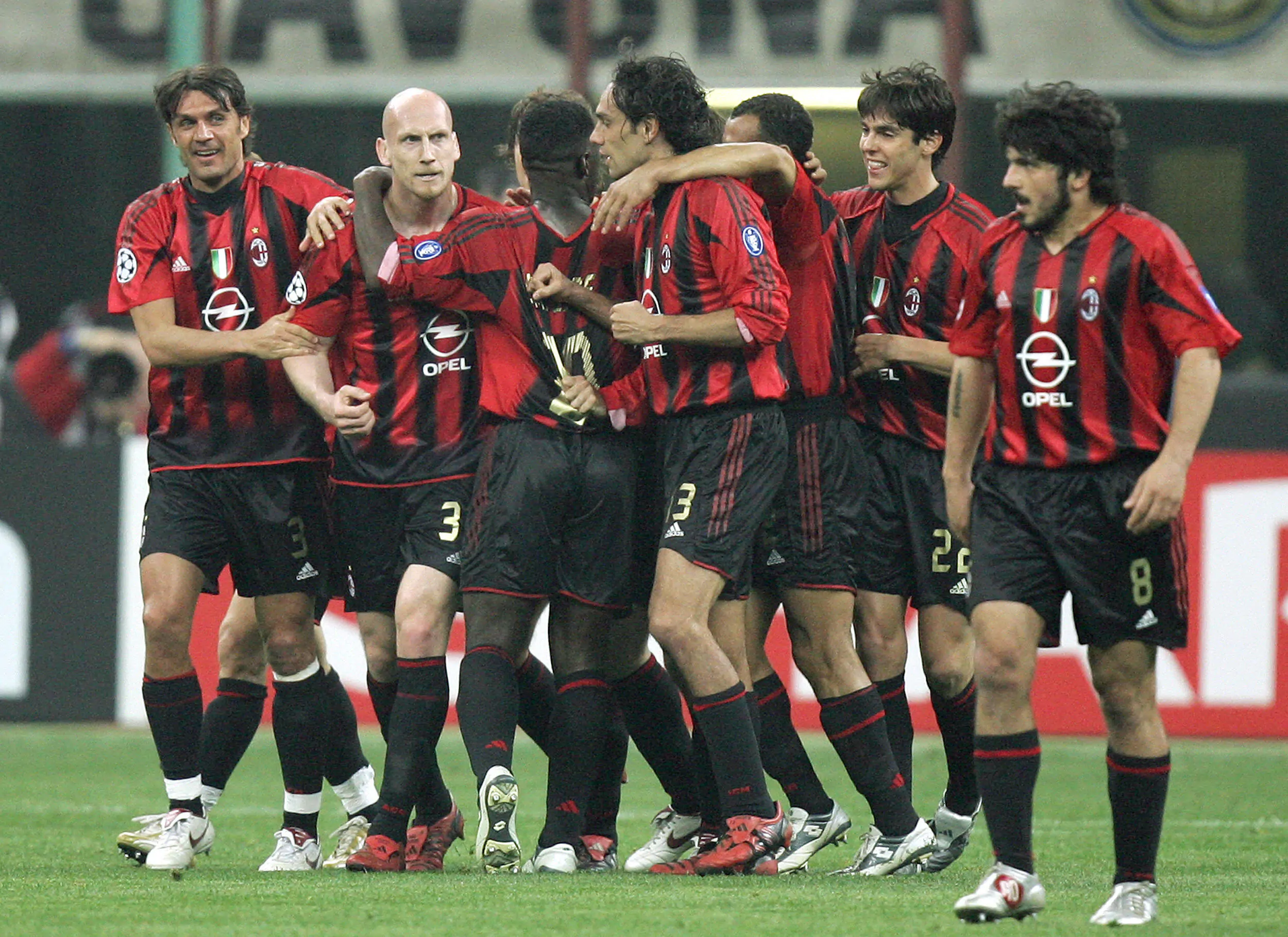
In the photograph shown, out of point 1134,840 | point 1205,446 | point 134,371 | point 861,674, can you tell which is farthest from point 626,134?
point 134,371

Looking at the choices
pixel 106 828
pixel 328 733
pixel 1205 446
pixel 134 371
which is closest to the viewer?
pixel 328 733

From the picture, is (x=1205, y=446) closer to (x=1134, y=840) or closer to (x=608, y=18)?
(x=608, y=18)

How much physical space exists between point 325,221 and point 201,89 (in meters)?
0.54

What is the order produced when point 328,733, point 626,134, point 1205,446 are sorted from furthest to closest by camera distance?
point 1205,446 < point 328,733 < point 626,134

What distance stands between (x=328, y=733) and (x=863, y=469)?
181 centimetres

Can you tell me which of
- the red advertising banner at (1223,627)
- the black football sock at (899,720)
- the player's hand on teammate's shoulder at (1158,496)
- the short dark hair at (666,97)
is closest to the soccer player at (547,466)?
the short dark hair at (666,97)

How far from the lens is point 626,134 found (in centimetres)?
637

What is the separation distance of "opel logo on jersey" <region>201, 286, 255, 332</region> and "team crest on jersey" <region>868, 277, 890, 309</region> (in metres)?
1.84

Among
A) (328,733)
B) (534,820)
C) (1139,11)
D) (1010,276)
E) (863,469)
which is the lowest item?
(534,820)

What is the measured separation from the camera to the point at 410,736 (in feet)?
21.2

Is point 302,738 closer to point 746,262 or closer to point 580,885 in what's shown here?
point 580,885

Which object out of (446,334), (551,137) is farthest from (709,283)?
(446,334)

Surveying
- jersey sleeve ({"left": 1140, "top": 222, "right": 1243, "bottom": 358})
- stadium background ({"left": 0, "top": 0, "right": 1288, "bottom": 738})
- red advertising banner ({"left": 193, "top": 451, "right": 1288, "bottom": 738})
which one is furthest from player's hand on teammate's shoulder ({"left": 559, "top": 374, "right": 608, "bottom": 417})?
stadium background ({"left": 0, "top": 0, "right": 1288, "bottom": 738})

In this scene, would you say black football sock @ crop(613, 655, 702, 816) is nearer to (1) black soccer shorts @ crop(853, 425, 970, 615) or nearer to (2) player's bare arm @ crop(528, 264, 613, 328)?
(1) black soccer shorts @ crop(853, 425, 970, 615)
